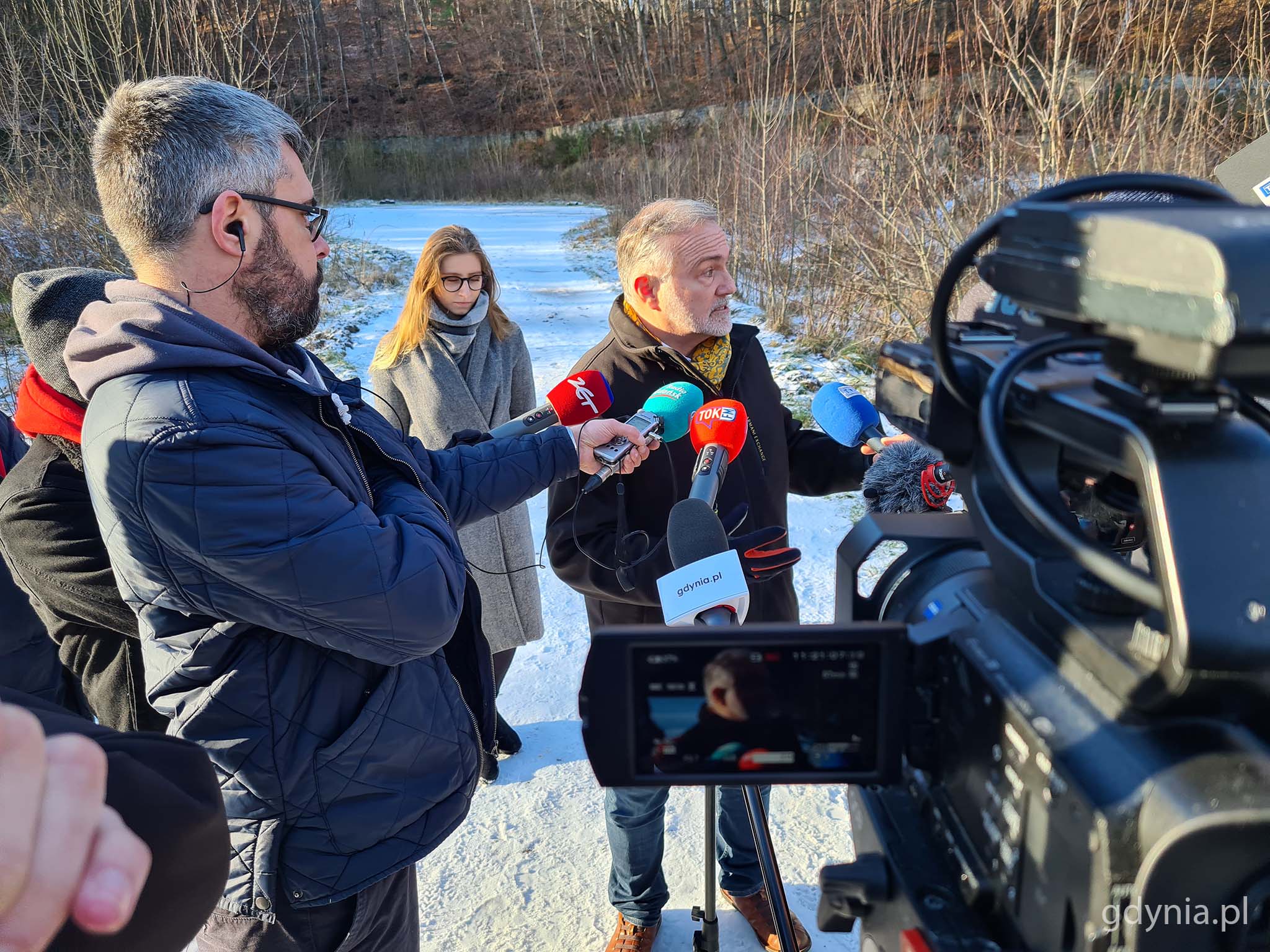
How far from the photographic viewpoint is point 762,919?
7.78 ft

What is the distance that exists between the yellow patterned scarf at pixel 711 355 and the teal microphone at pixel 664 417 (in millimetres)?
211

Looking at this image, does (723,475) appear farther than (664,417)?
A: No

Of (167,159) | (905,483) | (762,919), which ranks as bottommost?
(762,919)

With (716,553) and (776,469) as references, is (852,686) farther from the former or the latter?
(776,469)

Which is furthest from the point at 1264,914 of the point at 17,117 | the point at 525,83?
the point at 525,83

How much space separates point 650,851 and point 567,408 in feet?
3.95

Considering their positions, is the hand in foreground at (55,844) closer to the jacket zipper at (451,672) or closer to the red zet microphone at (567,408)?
the jacket zipper at (451,672)

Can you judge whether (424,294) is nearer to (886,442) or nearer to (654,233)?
(654,233)

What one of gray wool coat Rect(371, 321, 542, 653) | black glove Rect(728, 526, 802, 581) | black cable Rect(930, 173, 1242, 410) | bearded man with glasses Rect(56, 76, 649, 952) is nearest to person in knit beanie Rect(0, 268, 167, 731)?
bearded man with glasses Rect(56, 76, 649, 952)

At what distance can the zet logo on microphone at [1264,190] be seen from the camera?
2424 mm

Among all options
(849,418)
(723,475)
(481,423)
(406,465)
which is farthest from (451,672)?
(481,423)

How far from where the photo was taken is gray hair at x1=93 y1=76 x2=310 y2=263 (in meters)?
1.44

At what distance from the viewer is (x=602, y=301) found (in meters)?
11.3

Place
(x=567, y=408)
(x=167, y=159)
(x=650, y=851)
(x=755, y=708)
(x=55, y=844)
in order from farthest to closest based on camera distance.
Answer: (x=650, y=851), (x=567, y=408), (x=167, y=159), (x=755, y=708), (x=55, y=844)
